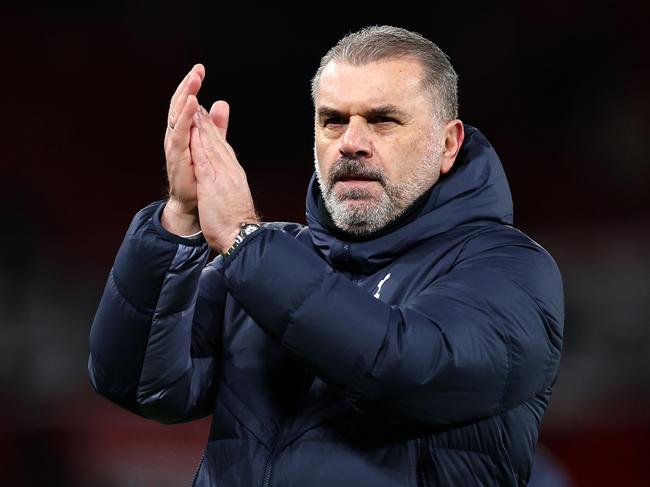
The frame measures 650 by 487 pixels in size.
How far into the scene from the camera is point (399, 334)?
1.11m

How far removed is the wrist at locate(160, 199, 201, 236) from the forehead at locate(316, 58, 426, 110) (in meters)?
0.21

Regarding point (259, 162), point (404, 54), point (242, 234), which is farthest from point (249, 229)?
point (259, 162)

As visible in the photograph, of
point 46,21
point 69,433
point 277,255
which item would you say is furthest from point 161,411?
point 46,21

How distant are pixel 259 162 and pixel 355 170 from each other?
2552 millimetres

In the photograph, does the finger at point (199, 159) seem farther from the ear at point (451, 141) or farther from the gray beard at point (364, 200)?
the ear at point (451, 141)

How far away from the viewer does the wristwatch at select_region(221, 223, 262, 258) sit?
1.16m

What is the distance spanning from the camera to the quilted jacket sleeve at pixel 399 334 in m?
1.10

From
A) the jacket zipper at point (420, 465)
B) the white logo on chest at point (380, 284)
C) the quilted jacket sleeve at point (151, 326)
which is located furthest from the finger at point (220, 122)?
the jacket zipper at point (420, 465)

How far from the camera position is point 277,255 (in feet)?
3.72

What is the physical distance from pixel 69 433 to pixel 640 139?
6.77 feet

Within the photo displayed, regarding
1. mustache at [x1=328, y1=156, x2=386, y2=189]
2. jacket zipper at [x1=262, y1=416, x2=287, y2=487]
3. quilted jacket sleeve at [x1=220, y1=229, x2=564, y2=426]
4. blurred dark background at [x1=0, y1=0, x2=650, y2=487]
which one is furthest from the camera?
blurred dark background at [x1=0, y1=0, x2=650, y2=487]

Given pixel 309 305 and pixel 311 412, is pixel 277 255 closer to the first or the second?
pixel 309 305

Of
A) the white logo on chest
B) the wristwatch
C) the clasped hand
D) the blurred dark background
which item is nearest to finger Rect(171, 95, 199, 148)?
the clasped hand

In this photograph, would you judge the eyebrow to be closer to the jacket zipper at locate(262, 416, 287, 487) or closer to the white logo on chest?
the white logo on chest
